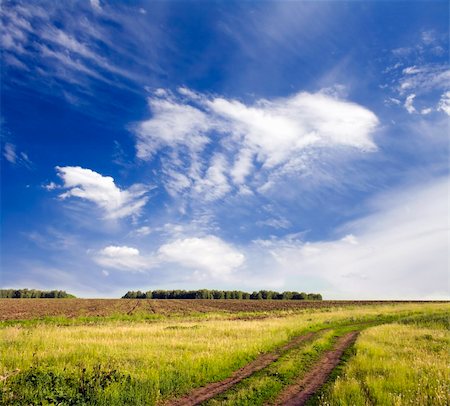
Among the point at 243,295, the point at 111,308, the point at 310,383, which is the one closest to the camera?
the point at 310,383

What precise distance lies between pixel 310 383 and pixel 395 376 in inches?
116

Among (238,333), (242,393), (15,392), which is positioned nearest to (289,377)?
(242,393)

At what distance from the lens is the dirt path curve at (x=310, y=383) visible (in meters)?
10.7

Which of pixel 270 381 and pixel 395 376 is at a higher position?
pixel 395 376

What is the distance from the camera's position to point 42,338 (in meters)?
19.1

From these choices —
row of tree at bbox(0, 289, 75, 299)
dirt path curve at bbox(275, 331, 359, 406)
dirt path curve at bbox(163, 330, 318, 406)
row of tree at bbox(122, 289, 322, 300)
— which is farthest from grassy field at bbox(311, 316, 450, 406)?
row of tree at bbox(0, 289, 75, 299)

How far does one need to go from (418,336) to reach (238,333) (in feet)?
39.1

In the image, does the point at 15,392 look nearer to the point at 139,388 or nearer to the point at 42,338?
the point at 139,388

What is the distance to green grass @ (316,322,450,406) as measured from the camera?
10000 millimetres

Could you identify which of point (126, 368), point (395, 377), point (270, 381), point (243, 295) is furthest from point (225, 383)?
point (243, 295)

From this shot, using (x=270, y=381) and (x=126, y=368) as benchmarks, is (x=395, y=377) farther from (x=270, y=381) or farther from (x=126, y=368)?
(x=126, y=368)

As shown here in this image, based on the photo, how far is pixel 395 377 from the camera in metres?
12.1

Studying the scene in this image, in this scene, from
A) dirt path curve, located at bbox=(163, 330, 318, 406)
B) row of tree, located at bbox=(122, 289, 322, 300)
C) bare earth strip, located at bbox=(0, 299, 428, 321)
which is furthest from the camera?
row of tree, located at bbox=(122, 289, 322, 300)

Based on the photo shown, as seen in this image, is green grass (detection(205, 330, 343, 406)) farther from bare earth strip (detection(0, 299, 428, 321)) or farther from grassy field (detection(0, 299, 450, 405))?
bare earth strip (detection(0, 299, 428, 321))
